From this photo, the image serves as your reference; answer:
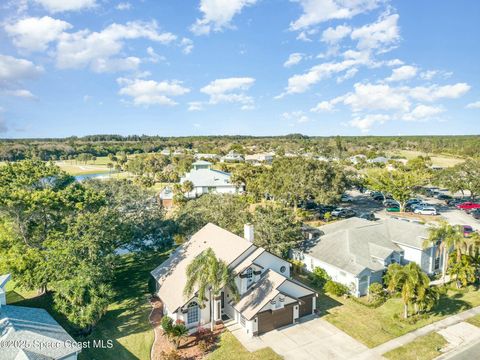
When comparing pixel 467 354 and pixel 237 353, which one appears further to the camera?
pixel 237 353

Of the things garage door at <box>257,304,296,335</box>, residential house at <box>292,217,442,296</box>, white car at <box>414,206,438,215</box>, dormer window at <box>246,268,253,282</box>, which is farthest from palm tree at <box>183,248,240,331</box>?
white car at <box>414,206,438,215</box>

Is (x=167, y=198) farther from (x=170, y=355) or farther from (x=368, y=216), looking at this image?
(x=170, y=355)

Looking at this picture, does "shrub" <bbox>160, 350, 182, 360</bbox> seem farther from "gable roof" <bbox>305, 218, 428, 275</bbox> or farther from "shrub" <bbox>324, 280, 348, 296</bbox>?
"gable roof" <bbox>305, 218, 428, 275</bbox>

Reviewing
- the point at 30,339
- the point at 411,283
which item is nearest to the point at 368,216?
the point at 411,283

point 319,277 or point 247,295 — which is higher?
point 247,295

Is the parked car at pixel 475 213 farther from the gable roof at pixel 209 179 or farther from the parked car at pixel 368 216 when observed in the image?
the gable roof at pixel 209 179

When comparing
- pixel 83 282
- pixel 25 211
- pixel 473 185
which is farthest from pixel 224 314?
pixel 473 185

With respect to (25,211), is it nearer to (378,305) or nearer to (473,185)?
(378,305)
